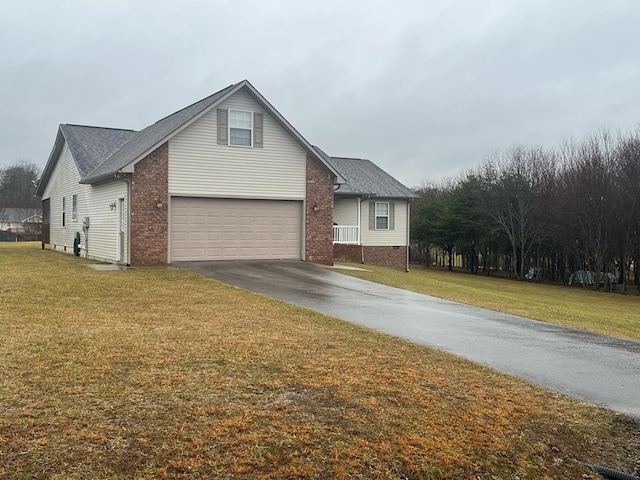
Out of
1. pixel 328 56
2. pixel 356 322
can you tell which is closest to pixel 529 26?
pixel 328 56

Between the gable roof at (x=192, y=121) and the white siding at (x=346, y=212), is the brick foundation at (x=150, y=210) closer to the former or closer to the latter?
the gable roof at (x=192, y=121)

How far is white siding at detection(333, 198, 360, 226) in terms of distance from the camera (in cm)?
2762

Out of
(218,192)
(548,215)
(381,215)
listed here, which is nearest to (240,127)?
(218,192)

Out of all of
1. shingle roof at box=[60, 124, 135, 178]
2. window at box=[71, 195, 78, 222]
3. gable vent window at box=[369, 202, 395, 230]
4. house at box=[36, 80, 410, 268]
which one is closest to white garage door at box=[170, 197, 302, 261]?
house at box=[36, 80, 410, 268]

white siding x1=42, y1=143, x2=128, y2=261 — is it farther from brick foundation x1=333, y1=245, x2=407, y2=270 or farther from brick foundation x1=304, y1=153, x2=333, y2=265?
brick foundation x1=333, y1=245, x2=407, y2=270

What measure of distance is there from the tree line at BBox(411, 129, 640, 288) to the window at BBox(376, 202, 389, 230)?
972 cm

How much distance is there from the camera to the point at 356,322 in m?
Result: 9.56

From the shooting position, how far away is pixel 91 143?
2552 centimetres

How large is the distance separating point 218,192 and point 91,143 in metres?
10.4

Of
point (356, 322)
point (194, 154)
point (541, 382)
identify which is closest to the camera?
point (541, 382)

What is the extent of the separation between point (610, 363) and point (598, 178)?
78.7 ft

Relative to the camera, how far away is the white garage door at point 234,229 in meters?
18.1

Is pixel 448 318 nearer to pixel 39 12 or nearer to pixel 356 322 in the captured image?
pixel 356 322

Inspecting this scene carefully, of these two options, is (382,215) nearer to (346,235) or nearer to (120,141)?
(346,235)
